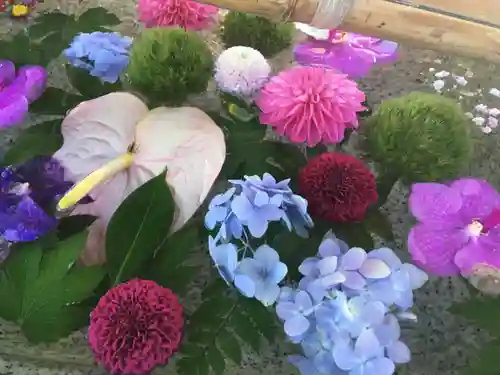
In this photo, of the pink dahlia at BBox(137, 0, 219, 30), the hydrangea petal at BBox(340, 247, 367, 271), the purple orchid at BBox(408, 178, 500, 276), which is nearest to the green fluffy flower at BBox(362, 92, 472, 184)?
the purple orchid at BBox(408, 178, 500, 276)

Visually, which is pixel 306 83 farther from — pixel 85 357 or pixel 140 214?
pixel 85 357

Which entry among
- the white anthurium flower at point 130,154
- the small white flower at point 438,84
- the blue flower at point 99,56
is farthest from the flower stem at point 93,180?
the small white flower at point 438,84

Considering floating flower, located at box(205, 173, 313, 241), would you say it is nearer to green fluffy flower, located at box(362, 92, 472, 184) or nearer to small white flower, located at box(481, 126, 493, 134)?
green fluffy flower, located at box(362, 92, 472, 184)

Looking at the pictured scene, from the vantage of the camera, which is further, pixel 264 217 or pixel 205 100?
pixel 205 100

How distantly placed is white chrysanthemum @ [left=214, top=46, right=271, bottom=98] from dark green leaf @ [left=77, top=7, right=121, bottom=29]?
0.49 feet

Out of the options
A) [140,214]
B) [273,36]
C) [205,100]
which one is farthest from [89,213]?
[273,36]

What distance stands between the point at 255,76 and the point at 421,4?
15 centimetres

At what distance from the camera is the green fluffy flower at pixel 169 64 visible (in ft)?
1.98

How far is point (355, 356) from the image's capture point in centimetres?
46

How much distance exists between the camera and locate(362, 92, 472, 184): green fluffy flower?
0.57 metres

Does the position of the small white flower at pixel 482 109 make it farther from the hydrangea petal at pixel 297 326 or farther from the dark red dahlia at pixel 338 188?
the hydrangea petal at pixel 297 326

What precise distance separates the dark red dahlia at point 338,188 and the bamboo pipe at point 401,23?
0.12 meters

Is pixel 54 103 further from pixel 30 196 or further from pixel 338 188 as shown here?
pixel 338 188

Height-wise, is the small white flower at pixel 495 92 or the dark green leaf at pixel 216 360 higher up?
the small white flower at pixel 495 92
